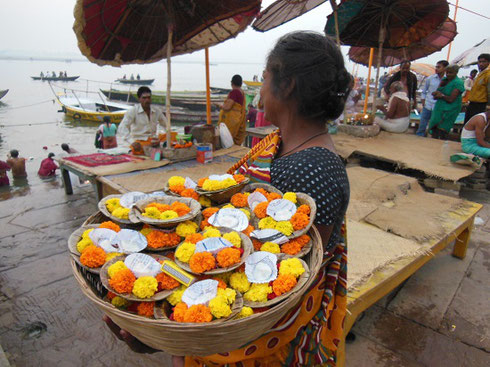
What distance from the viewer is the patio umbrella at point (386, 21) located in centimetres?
586

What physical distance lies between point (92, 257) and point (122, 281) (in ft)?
0.46

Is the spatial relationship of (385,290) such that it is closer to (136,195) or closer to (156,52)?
(136,195)

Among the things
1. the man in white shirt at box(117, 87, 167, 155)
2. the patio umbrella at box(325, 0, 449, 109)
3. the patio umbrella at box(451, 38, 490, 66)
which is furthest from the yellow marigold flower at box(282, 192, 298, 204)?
the patio umbrella at box(451, 38, 490, 66)

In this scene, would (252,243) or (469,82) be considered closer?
(252,243)

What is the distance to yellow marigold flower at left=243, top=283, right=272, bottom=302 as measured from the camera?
31.3 inches

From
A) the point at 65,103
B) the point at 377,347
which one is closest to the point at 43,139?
the point at 65,103

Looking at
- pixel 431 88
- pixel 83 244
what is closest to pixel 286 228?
pixel 83 244

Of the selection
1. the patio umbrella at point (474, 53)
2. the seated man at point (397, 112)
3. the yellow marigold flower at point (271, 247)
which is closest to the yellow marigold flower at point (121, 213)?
the yellow marigold flower at point (271, 247)

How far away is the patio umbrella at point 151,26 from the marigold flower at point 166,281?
11.3 feet

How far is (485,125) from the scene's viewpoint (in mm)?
4820

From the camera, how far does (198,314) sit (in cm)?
72

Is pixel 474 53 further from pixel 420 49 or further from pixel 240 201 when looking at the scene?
pixel 240 201

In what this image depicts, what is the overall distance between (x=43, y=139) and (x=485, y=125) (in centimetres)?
1601

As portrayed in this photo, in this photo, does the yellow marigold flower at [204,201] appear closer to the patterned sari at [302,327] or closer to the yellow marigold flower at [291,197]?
the patterned sari at [302,327]
